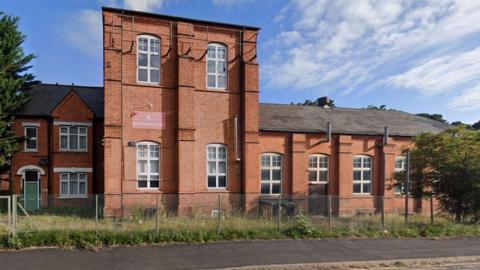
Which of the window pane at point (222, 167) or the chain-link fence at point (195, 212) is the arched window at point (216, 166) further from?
the chain-link fence at point (195, 212)

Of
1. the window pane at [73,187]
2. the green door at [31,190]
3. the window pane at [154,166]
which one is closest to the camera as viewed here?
the window pane at [154,166]

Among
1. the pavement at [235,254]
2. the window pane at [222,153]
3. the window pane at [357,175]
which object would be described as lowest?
the pavement at [235,254]

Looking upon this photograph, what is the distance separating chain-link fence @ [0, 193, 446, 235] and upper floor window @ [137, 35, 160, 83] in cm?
611

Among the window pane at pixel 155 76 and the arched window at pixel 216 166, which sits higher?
the window pane at pixel 155 76

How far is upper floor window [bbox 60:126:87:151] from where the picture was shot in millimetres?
23703

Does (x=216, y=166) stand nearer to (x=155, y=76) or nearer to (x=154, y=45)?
(x=155, y=76)

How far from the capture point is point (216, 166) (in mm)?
20625

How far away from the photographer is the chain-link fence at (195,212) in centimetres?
1312

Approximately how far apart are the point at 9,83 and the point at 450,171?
2373 centimetres

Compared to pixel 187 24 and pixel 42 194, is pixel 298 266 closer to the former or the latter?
pixel 187 24

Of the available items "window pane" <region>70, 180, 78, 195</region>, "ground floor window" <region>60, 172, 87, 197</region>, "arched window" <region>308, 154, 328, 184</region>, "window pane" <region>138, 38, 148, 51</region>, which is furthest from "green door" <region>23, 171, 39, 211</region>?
"arched window" <region>308, 154, 328, 184</region>

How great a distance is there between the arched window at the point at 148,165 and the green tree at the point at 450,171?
12299mm

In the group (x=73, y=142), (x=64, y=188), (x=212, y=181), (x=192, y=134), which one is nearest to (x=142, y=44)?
(x=192, y=134)

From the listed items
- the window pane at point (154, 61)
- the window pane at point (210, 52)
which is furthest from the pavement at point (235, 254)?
the window pane at point (210, 52)
